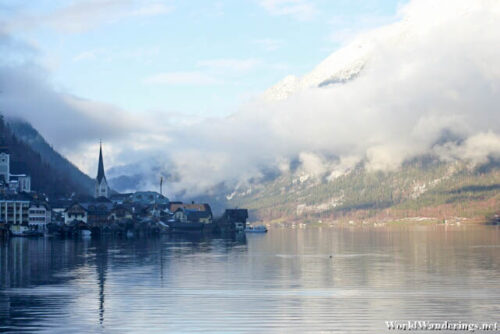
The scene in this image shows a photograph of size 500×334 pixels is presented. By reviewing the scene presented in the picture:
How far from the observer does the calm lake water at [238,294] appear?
195 ft

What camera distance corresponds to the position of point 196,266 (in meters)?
111

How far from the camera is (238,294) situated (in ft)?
250

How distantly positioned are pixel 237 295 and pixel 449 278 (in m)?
30.0

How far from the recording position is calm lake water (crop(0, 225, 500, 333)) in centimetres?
5931

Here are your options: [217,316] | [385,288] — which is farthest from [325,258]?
[217,316]

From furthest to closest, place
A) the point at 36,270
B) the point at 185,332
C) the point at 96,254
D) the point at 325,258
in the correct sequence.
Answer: the point at 96,254 < the point at 325,258 < the point at 36,270 < the point at 185,332

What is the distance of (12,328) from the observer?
56312mm

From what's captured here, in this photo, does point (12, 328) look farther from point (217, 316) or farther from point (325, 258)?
point (325, 258)

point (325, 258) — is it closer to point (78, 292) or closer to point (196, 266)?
point (196, 266)

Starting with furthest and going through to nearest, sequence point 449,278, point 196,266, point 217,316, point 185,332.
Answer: point 196,266, point 449,278, point 217,316, point 185,332

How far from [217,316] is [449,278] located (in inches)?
1567

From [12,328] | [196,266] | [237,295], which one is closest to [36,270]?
[196,266]

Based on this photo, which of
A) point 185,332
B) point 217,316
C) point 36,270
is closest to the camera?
point 185,332

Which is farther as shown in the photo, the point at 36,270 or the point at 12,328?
the point at 36,270
